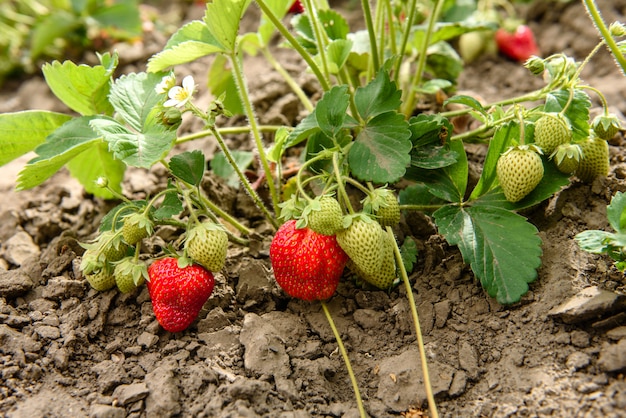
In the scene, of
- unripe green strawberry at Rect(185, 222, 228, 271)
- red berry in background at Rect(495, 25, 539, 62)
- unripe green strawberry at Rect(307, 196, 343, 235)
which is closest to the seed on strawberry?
unripe green strawberry at Rect(307, 196, 343, 235)

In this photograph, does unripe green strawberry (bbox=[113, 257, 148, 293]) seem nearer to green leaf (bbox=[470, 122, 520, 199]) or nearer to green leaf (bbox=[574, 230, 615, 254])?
green leaf (bbox=[470, 122, 520, 199])

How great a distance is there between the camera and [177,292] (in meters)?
1.40

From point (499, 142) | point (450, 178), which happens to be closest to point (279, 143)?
point (450, 178)

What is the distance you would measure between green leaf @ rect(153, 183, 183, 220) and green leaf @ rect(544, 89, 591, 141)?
36.8 inches

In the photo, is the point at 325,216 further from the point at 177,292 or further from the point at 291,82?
the point at 291,82

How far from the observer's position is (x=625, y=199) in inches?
51.2

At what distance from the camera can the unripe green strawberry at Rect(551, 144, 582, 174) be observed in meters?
1.39

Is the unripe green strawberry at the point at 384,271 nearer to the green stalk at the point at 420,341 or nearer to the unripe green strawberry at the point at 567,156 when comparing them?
the green stalk at the point at 420,341

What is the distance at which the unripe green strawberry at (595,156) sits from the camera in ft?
4.98

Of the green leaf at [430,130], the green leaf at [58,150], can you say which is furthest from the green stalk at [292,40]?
the green leaf at [58,150]

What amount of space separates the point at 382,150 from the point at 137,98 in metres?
0.63

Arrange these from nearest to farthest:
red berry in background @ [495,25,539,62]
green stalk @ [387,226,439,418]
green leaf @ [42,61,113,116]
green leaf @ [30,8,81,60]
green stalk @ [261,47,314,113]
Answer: green stalk @ [387,226,439,418] < green leaf @ [42,61,113,116] < green stalk @ [261,47,314,113] < red berry in background @ [495,25,539,62] < green leaf @ [30,8,81,60]

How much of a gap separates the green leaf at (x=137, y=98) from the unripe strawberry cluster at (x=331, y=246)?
1.45 feet

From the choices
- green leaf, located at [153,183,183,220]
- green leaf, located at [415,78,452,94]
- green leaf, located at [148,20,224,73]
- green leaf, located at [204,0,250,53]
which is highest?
green leaf, located at [204,0,250,53]
